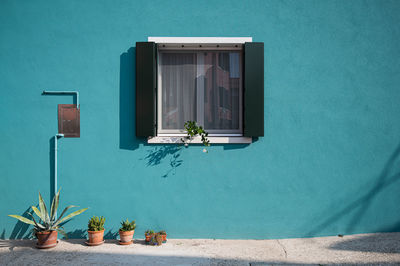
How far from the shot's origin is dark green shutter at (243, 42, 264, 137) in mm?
3982

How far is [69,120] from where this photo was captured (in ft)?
13.3

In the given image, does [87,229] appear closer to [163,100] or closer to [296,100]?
[163,100]

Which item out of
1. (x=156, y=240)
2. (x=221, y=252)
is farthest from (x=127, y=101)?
(x=221, y=252)

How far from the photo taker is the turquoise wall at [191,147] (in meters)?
4.04

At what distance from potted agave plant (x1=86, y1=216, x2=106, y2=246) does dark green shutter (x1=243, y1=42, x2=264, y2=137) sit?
2.21m

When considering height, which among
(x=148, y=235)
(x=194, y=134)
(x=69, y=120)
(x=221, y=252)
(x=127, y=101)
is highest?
(x=127, y=101)

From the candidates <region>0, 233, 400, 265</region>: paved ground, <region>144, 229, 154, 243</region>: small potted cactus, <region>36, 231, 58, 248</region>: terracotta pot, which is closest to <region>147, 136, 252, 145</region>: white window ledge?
<region>144, 229, 154, 243</region>: small potted cactus

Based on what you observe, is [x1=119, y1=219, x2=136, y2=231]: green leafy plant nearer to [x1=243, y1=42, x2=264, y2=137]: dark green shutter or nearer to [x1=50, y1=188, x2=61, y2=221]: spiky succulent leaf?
[x1=50, y1=188, x2=61, y2=221]: spiky succulent leaf

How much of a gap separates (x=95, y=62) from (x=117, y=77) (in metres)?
0.36

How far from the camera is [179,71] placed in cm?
428

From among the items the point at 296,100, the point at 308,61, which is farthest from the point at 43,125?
the point at 308,61

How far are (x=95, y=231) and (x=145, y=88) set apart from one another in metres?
1.94

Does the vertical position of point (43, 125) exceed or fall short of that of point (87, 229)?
it exceeds it

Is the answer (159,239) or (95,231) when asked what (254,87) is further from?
(95,231)
